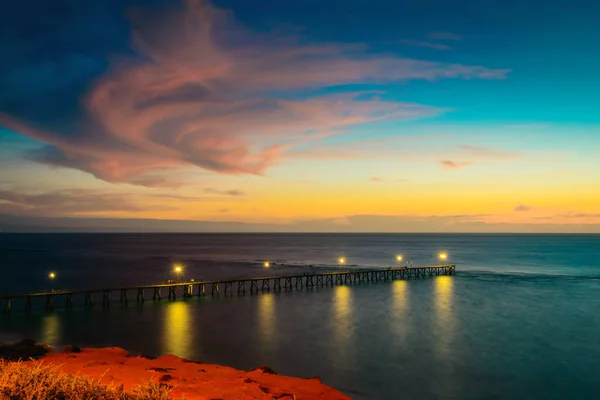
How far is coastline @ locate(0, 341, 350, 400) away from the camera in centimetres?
2155

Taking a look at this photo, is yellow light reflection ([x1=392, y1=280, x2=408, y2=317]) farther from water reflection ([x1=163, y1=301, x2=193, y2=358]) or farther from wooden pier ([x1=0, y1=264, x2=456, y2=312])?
water reflection ([x1=163, y1=301, x2=193, y2=358])

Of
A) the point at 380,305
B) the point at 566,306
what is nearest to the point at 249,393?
the point at 380,305

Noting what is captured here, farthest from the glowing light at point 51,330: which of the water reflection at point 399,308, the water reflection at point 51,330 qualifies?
the water reflection at point 399,308

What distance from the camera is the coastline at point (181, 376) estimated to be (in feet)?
70.7

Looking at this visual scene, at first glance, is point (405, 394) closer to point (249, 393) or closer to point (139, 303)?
point (249, 393)

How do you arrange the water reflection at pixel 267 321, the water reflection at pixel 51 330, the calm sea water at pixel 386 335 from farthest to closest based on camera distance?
the water reflection at pixel 267 321, the water reflection at pixel 51 330, the calm sea water at pixel 386 335

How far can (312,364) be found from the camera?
33125 millimetres

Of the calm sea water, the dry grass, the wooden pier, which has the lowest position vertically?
the calm sea water

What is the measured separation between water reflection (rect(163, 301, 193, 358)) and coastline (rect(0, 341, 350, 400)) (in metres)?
6.41

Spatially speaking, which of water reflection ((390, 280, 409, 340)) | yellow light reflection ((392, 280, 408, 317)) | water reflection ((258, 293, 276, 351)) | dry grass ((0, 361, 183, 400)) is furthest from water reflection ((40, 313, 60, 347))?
yellow light reflection ((392, 280, 408, 317))

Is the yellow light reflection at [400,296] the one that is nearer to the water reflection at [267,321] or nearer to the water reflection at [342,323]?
the water reflection at [342,323]

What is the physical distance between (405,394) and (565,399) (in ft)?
31.9

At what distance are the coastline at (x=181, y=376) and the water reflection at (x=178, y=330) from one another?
21.0 ft

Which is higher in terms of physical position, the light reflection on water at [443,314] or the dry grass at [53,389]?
the dry grass at [53,389]
